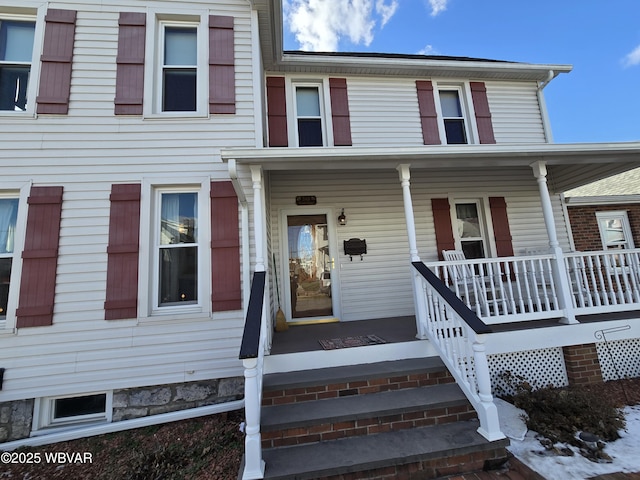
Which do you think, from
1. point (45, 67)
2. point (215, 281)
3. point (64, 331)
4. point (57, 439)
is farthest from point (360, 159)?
point (57, 439)

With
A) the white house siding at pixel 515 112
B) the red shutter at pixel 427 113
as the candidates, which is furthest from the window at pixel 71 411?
the white house siding at pixel 515 112

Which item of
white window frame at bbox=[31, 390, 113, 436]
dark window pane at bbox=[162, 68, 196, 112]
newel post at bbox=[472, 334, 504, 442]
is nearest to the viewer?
newel post at bbox=[472, 334, 504, 442]

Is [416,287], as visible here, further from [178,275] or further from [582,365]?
[178,275]

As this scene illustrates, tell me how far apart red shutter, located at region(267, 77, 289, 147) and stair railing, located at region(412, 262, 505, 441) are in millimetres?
3261

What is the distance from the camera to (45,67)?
4035 mm

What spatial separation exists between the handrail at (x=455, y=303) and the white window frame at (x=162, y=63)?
3.64m

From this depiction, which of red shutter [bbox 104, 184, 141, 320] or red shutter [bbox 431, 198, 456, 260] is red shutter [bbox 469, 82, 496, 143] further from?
red shutter [bbox 104, 184, 141, 320]

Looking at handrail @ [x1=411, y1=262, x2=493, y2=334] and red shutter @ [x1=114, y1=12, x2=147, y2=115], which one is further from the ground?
red shutter @ [x1=114, y1=12, x2=147, y2=115]

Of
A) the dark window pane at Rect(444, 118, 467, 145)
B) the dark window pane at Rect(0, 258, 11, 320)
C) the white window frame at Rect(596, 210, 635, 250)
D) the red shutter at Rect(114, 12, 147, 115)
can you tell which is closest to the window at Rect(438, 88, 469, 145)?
the dark window pane at Rect(444, 118, 467, 145)

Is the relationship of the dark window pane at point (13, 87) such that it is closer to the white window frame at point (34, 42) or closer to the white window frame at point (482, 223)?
the white window frame at point (34, 42)

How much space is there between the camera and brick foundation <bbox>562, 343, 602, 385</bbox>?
392 centimetres

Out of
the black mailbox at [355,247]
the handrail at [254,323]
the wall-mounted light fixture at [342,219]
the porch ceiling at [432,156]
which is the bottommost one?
the handrail at [254,323]

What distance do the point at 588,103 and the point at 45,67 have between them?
3353 cm

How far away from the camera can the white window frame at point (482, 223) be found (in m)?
5.73
